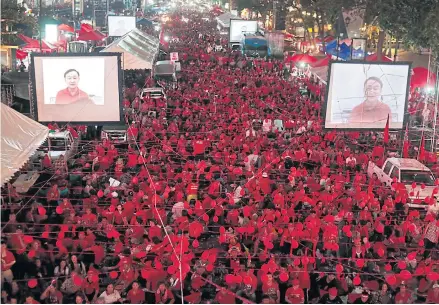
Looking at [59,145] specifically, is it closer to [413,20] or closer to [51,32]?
[413,20]

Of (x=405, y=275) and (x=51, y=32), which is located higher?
(x=51, y=32)

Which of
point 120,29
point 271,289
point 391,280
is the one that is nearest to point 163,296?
point 271,289

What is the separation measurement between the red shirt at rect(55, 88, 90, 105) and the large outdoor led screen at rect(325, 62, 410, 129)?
273 inches

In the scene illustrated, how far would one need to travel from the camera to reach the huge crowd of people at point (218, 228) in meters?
8.77

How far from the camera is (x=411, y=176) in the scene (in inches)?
579

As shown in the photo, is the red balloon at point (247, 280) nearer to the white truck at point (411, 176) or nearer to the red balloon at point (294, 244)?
the red balloon at point (294, 244)

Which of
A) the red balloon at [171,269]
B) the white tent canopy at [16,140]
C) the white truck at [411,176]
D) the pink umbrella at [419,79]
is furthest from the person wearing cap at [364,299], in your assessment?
the pink umbrella at [419,79]

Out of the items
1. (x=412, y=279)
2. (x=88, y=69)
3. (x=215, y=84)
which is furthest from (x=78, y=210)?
(x=215, y=84)

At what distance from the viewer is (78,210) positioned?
12.5m

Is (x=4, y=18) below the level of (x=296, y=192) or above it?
above

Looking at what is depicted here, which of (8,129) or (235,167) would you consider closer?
(8,129)

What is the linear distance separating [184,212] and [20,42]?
30416 mm

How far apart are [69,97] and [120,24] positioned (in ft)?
119

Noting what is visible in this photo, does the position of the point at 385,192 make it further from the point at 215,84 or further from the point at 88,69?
the point at 215,84
